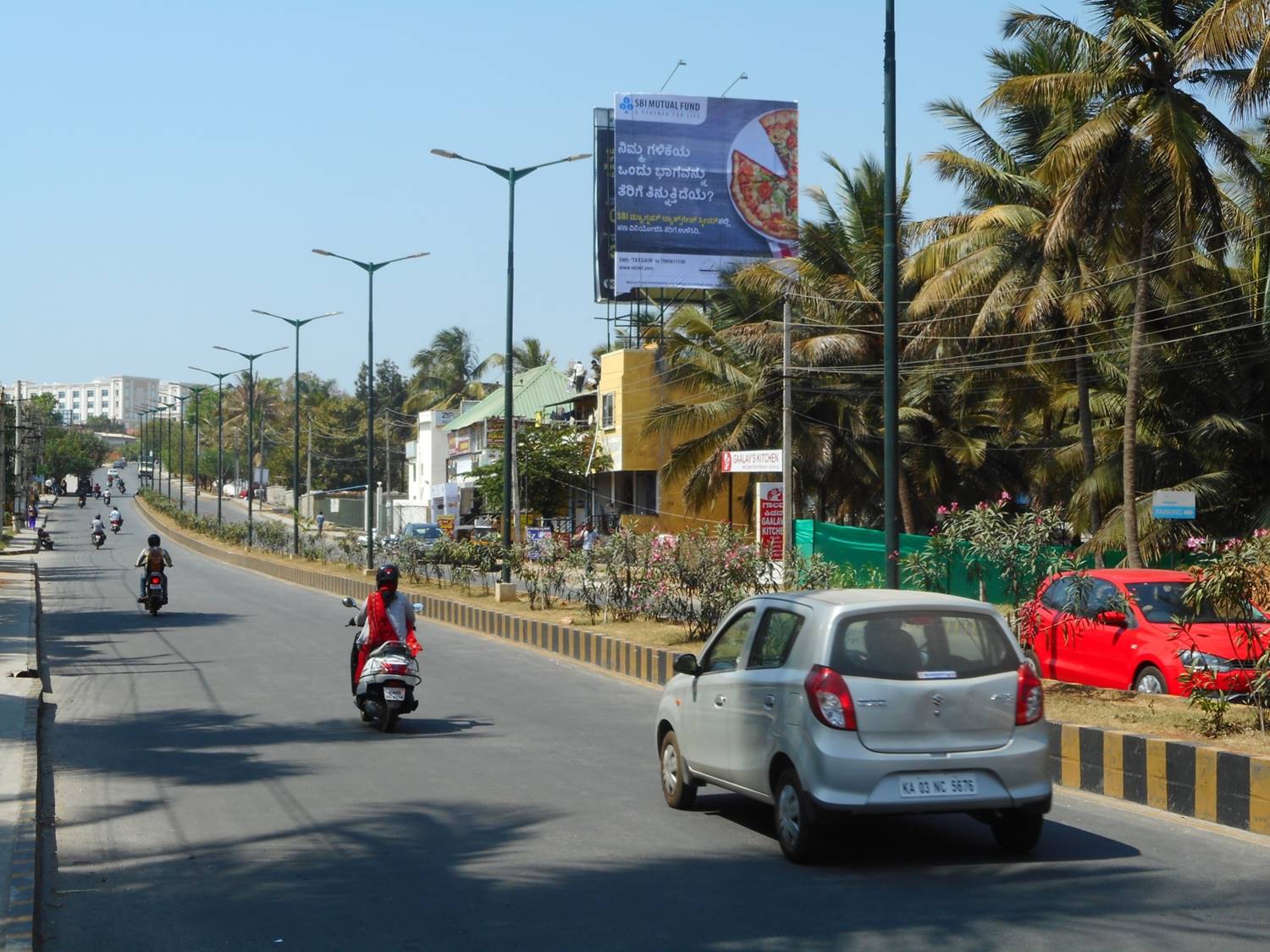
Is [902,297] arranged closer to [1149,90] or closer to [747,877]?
[1149,90]

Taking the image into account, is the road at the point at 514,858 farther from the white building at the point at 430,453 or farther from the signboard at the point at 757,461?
the white building at the point at 430,453

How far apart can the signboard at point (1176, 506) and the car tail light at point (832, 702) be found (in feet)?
68.6

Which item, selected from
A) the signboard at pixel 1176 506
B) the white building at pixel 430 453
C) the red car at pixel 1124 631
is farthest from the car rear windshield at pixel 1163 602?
the white building at pixel 430 453

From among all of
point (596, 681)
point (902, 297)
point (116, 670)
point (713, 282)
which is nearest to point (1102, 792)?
point (596, 681)

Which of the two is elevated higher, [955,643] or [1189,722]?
[955,643]

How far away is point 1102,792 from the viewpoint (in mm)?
10625

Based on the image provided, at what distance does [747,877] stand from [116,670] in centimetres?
1409

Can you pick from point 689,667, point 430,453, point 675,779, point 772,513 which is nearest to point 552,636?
point 772,513

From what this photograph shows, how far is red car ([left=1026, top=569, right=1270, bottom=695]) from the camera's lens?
1421 centimetres

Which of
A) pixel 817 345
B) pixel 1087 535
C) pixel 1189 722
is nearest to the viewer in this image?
pixel 1189 722

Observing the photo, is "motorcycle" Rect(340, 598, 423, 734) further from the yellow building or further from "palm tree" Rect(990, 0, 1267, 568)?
the yellow building

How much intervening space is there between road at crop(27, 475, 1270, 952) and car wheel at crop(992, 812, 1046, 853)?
107 mm

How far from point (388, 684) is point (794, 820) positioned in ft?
20.8

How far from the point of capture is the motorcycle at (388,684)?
13672mm
